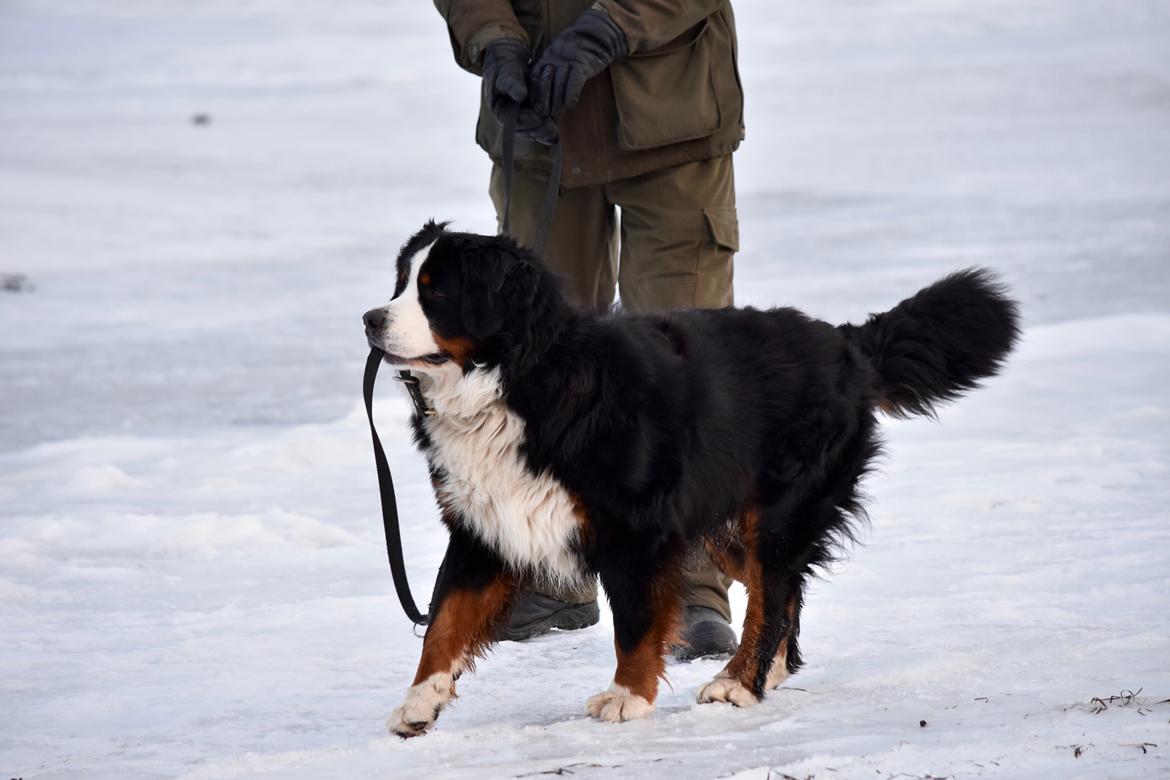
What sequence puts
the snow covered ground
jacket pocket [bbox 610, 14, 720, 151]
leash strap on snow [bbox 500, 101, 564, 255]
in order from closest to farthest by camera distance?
the snow covered ground
leash strap on snow [bbox 500, 101, 564, 255]
jacket pocket [bbox 610, 14, 720, 151]

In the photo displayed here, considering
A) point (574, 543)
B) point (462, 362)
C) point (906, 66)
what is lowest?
point (906, 66)

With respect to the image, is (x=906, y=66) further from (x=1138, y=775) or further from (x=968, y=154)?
(x=1138, y=775)

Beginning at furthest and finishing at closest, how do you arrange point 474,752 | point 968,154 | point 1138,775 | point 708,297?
point 968,154, point 708,297, point 474,752, point 1138,775

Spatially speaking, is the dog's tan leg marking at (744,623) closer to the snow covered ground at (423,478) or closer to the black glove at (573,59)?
the snow covered ground at (423,478)

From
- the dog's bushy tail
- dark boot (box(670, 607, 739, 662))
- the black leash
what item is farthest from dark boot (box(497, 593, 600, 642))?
the dog's bushy tail

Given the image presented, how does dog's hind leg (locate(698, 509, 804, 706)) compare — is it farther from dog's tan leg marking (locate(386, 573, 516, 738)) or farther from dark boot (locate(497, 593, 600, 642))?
dark boot (locate(497, 593, 600, 642))

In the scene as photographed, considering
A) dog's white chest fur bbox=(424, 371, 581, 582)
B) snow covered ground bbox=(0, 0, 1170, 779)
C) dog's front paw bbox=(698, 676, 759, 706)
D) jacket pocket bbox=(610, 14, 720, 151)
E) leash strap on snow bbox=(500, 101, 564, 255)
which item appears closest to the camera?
snow covered ground bbox=(0, 0, 1170, 779)

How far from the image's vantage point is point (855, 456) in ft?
12.0

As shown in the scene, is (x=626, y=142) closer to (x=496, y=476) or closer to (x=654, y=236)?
(x=654, y=236)

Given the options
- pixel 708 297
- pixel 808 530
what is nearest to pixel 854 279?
pixel 708 297

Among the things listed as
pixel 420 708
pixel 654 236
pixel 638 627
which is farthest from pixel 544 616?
pixel 654 236

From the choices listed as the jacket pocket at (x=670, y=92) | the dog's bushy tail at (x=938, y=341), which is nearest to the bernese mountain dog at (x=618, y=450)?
the dog's bushy tail at (x=938, y=341)

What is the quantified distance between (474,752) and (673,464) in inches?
31.3

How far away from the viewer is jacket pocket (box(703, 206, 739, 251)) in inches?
161
